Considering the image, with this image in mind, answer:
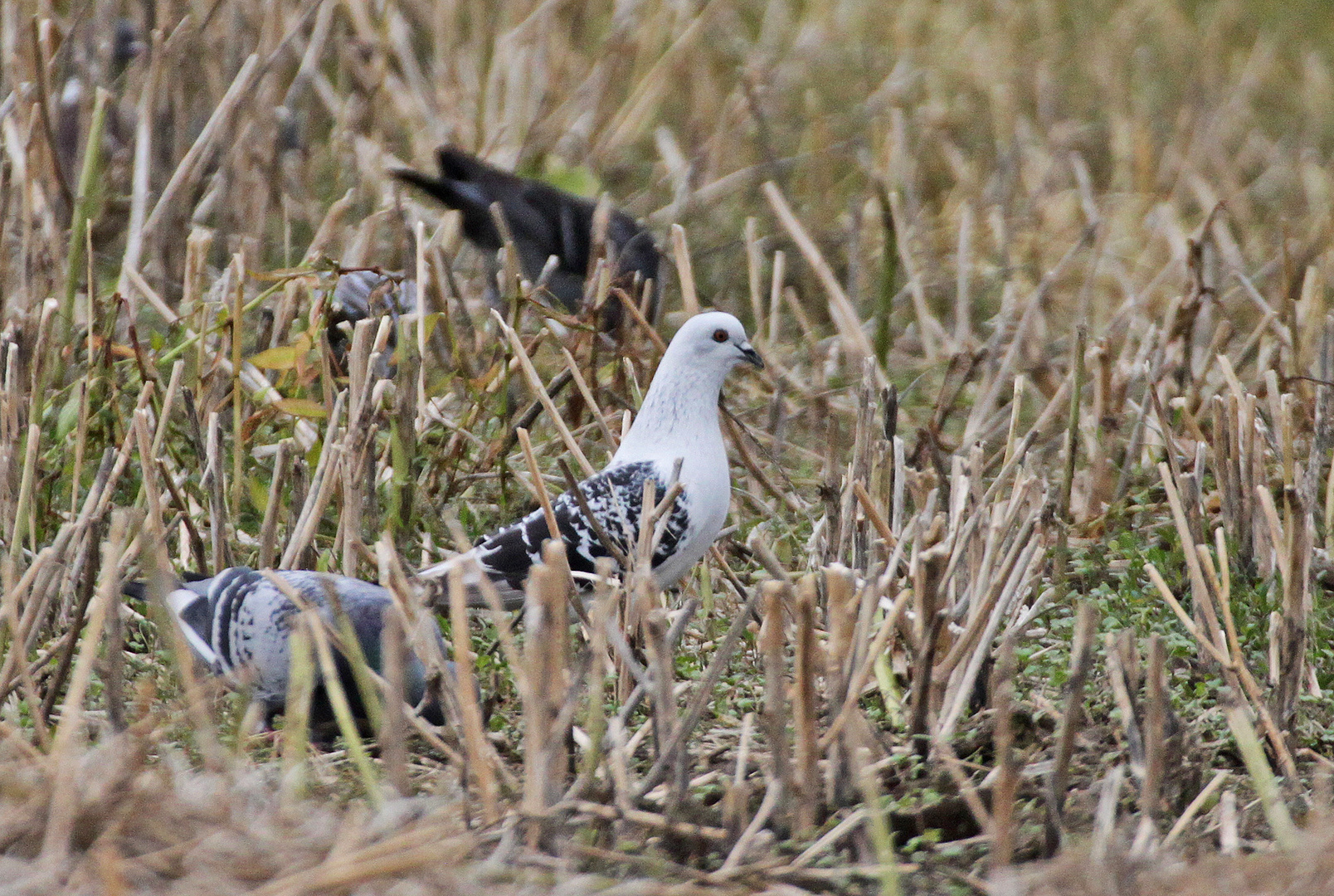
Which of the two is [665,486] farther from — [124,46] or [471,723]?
[124,46]

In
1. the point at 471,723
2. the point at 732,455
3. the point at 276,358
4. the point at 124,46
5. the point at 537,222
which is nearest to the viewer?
the point at 471,723

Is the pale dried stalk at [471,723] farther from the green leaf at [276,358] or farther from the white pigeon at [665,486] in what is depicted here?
the green leaf at [276,358]

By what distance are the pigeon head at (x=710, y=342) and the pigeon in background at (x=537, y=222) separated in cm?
171

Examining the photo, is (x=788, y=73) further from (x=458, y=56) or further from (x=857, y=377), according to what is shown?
(x=857, y=377)

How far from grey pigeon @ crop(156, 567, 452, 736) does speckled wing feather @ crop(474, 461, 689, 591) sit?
0.46 m

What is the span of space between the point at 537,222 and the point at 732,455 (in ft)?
4.89

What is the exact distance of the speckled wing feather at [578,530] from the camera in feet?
10.7

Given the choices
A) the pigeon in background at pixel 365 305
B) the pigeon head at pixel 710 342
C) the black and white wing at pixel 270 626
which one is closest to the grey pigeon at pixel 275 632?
the black and white wing at pixel 270 626

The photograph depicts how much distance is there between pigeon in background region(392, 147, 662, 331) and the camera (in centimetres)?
527

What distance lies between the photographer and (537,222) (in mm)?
5344

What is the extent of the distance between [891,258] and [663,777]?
2356 mm

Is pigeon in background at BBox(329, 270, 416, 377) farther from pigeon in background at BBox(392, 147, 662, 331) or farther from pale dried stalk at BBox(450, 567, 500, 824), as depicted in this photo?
pale dried stalk at BBox(450, 567, 500, 824)

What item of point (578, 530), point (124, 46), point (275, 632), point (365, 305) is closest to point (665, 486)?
point (578, 530)

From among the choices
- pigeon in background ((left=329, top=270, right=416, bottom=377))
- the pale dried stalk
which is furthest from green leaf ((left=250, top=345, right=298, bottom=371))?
the pale dried stalk
